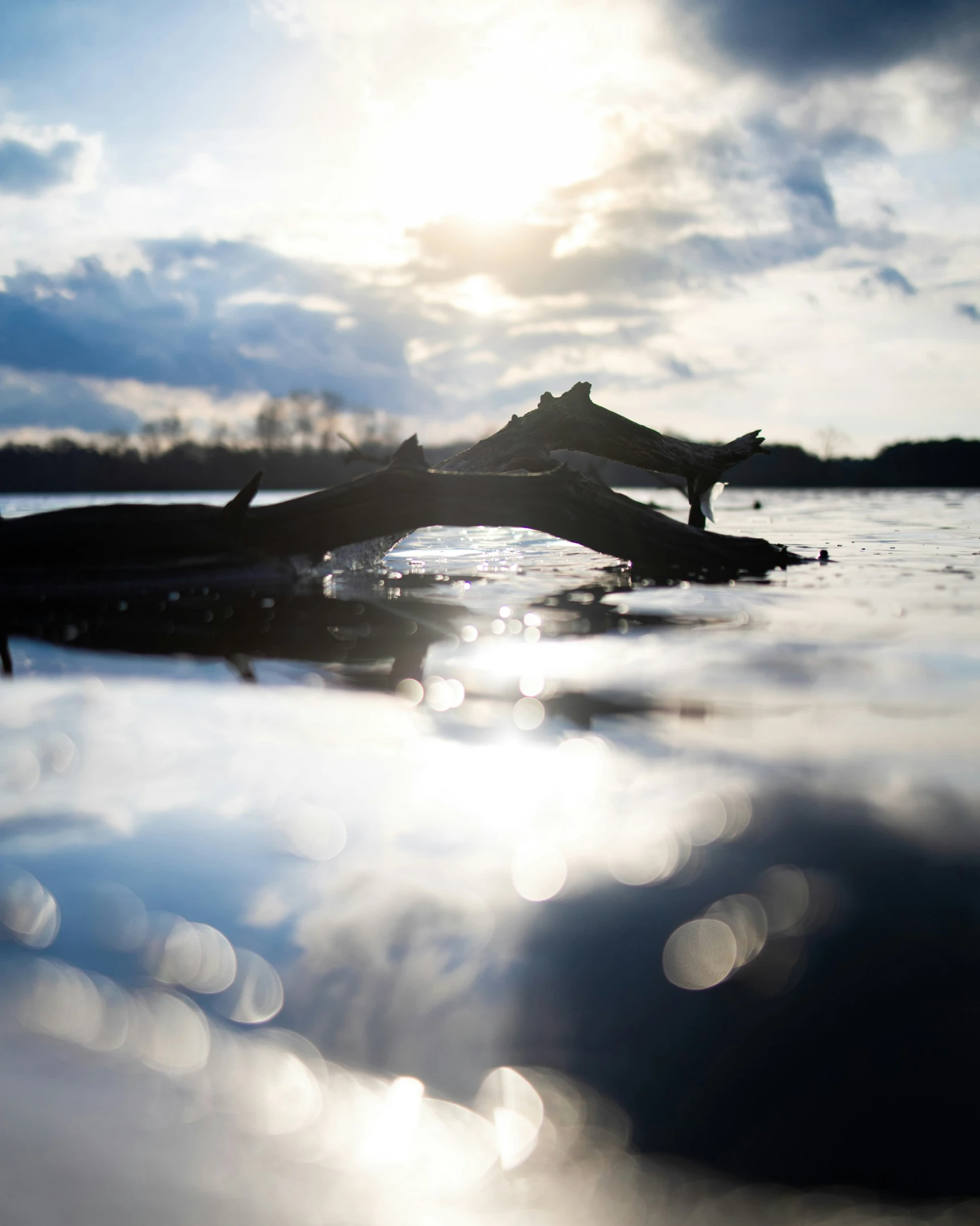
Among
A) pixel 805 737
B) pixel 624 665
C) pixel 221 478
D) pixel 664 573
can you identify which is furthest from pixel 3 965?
pixel 221 478

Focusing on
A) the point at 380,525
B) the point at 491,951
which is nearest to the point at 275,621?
the point at 380,525

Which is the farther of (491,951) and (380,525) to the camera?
(380,525)

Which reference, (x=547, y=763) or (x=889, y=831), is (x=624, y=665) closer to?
(x=547, y=763)

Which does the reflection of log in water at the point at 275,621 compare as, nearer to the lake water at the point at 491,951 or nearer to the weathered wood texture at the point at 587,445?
the lake water at the point at 491,951

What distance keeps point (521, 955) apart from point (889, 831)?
1.40 metres

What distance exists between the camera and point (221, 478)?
62250mm

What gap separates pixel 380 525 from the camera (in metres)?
8.58

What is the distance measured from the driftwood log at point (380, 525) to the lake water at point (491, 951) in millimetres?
3507

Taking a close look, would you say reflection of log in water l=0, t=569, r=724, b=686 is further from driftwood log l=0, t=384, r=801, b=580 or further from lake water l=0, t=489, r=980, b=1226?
lake water l=0, t=489, r=980, b=1226

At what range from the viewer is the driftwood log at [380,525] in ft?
25.6

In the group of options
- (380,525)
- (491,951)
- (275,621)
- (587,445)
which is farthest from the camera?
(587,445)

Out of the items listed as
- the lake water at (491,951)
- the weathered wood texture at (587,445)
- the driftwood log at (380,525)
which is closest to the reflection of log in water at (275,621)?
the driftwood log at (380,525)

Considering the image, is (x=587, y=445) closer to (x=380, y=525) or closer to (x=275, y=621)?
(x=380, y=525)

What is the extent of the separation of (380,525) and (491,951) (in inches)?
266
